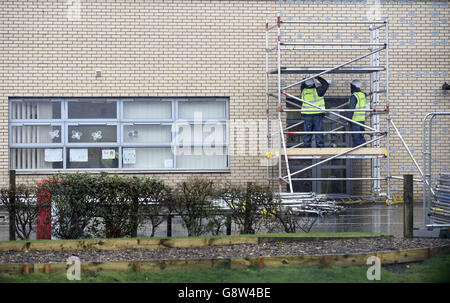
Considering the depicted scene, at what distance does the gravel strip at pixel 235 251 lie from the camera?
21.2 ft

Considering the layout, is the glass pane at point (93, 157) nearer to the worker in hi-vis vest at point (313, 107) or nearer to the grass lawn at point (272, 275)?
the worker in hi-vis vest at point (313, 107)

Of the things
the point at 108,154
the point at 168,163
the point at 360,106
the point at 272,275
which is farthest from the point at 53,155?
the point at 272,275

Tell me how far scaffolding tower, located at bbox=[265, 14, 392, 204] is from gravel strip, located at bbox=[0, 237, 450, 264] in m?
4.63

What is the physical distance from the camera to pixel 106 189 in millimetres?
7609

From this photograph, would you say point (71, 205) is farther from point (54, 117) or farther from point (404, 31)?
point (404, 31)

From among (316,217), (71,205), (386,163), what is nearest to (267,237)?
(316,217)

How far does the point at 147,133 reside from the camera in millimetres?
12969

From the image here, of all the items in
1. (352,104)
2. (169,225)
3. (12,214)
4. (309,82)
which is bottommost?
(169,225)

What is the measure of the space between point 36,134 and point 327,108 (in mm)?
5886

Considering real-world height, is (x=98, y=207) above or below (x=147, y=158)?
below

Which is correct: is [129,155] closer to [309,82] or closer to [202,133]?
[202,133]

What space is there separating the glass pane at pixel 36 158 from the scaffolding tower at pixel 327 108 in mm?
4152

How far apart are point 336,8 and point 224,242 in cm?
635

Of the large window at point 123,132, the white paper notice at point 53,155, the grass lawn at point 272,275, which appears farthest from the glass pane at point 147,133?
the grass lawn at point 272,275
